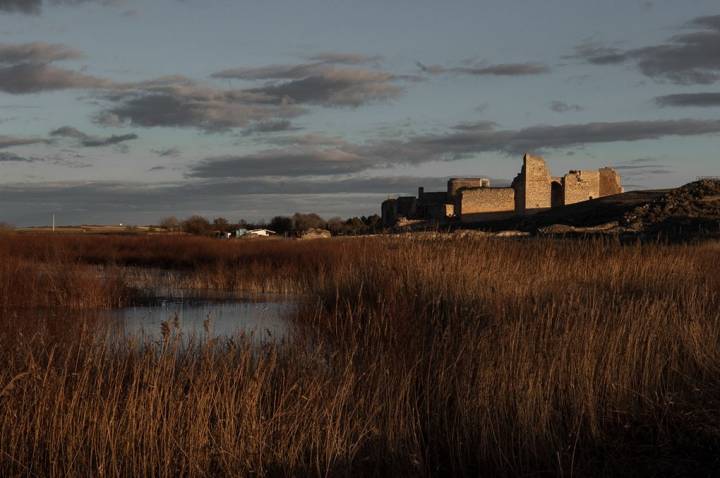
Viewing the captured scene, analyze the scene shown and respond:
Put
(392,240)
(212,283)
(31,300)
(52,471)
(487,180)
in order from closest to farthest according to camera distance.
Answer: (52,471) → (31,300) → (392,240) → (212,283) → (487,180)

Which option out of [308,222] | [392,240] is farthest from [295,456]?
[308,222]

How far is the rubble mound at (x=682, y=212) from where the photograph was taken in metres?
24.2

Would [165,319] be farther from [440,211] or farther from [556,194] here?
[440,211]

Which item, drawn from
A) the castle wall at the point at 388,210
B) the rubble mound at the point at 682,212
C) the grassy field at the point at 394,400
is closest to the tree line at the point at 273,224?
the castle wall at the point at 388,210

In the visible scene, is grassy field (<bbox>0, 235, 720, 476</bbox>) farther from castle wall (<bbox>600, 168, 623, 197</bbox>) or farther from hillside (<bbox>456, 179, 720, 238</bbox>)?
castle wall (<bbox>600, 168, 623, 197</bbox>)

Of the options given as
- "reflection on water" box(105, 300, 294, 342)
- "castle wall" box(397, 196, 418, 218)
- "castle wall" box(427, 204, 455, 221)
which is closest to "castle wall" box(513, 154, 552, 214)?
"castle wall" box(427, 204, 455, 221)

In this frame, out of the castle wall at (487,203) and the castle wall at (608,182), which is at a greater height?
the castle wall at (608,182)

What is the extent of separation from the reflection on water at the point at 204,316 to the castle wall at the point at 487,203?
32.7 meters

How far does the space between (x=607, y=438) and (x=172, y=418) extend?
9.07 feet

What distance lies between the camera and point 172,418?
14.0 feet

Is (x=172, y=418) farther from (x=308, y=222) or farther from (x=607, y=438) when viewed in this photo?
(x=308, y=222)

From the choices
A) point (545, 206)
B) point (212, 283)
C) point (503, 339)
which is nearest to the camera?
point (503, 339)

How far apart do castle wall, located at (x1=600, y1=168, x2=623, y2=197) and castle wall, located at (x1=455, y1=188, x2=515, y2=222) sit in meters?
5.21

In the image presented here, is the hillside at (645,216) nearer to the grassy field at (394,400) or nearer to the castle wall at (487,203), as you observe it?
the castle wall at (487,203)
